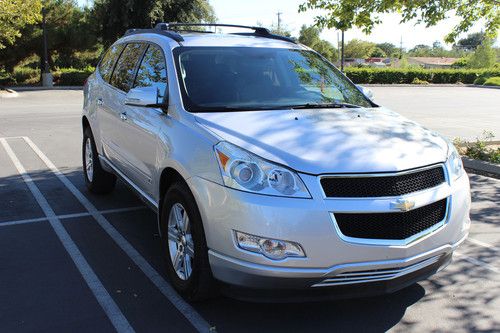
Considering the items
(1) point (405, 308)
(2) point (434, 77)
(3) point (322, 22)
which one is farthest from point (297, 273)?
(2) point (434, 77)

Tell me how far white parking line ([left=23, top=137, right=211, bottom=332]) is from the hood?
122cm

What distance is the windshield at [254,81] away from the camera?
4109 mm

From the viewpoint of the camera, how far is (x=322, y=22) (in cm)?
1077

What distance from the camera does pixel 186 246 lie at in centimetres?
362

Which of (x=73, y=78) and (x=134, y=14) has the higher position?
(x=134, y=14)

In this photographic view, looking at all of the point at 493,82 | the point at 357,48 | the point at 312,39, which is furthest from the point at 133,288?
the point at 357,48

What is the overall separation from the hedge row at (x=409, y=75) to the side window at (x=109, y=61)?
126ft

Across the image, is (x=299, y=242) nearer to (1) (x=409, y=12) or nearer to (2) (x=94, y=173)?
(2) (x=94, y=173)

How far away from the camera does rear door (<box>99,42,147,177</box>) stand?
201 inches

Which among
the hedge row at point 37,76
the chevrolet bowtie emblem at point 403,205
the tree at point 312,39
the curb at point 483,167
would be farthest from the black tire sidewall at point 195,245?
the tree at point 312,39

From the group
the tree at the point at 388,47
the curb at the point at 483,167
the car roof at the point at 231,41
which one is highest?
the tree at the point at 388,47

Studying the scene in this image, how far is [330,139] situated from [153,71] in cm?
206

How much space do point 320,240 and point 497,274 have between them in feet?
7.31

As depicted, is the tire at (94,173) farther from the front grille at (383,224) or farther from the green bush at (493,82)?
the green bush at (493,82)
